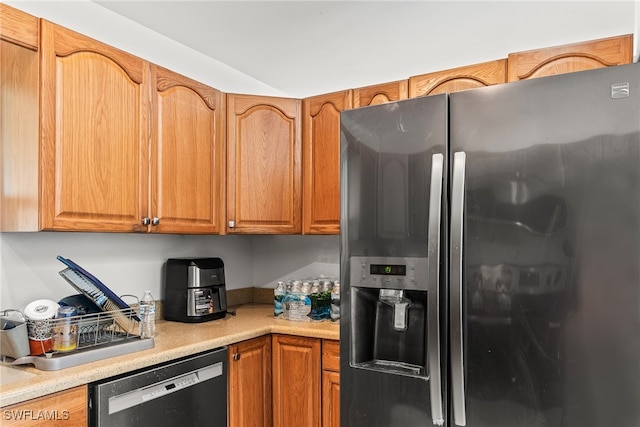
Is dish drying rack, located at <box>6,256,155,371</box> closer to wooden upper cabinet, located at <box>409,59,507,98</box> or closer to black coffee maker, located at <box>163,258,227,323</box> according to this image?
black coffee maker, located at <box>163,258,227,323</box>

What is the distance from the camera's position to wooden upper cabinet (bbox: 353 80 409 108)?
7.59 feet

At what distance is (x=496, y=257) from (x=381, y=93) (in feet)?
4.12

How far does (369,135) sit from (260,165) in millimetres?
1061

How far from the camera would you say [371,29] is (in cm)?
234

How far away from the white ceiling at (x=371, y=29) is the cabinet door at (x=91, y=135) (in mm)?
456

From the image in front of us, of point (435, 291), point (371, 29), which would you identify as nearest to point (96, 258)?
point (435, 291)

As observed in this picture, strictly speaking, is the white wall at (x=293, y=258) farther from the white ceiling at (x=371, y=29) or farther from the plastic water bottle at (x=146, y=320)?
the plastic water bottle at (x=146, y=320)

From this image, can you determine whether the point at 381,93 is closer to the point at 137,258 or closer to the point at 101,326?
the point at 137,258

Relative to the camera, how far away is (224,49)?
2629 millimetres

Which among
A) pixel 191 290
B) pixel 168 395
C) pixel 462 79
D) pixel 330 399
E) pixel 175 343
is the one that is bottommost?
pixel 330 399

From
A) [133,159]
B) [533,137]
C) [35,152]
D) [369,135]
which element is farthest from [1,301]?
[533,137]

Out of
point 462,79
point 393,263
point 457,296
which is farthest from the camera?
point 462,79

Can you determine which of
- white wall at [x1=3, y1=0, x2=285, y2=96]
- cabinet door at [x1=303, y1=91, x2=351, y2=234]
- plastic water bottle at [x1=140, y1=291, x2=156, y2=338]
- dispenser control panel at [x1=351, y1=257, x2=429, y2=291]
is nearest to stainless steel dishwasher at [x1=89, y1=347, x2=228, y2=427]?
plastic water bottle at [x1=140, y1=291, x2=156, y2=338]

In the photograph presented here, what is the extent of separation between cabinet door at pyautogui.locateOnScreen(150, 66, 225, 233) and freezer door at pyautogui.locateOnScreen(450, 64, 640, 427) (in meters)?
1.34
